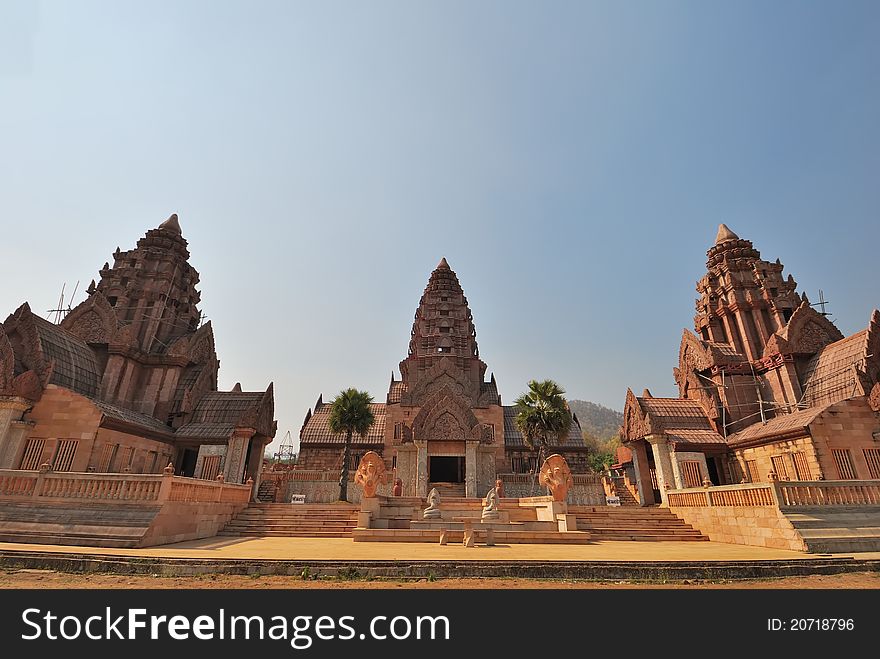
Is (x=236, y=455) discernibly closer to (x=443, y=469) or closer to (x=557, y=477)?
(x=443, y=469)

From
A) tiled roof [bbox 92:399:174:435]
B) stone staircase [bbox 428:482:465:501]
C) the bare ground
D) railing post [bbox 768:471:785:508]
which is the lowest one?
the bare ground

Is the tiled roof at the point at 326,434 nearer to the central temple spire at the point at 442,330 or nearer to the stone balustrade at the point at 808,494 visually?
the central temple spire at the point at 442,330

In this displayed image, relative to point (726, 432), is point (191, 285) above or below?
above

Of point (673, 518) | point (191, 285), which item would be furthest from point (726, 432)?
point (191, 285)

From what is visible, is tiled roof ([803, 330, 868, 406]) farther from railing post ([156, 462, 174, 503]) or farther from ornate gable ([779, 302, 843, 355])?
railing post ([156, 462, 174, 503])

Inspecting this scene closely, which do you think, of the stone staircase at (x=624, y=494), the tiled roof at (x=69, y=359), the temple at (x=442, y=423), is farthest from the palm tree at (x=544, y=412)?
the tiled roof at (x=69, y=359)

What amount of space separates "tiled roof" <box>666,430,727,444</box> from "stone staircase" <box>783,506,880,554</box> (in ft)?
36.6

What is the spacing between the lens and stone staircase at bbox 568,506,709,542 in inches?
651

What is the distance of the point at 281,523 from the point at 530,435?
1725 cm

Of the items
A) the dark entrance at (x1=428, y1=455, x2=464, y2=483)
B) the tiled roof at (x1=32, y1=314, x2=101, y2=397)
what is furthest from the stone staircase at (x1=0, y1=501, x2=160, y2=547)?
the dark entrance at (x1=428, y1=455, x2=464, y2=483)

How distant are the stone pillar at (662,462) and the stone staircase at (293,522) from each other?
16.2 meters

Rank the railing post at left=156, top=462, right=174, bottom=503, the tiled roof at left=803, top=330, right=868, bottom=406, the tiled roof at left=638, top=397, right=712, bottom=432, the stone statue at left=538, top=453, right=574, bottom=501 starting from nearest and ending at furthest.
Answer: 1. the railing post at left=156, top=462, right=174, bottom=503
2. the stone statue at left=538, top=453, right=574, bottom=501
3. the tiled roof at left=803, top=330, right=868, bottom=406
4. the tiled roof at left=638, top=397, right=712, bottom=432
